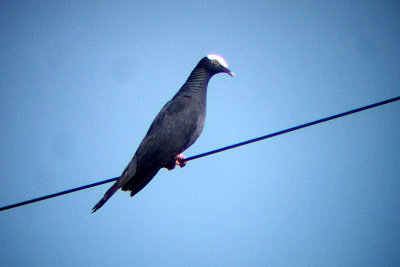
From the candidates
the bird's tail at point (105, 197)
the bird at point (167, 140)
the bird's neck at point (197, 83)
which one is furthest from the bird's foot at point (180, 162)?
the bird's neck at point (197, 83)

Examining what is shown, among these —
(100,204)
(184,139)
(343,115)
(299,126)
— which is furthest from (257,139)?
(100,204)

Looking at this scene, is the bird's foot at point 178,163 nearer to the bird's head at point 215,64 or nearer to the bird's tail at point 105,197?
the bird's tail at point 105,197

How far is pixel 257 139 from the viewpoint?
2.82 metres

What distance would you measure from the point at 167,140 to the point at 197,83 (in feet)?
4.64

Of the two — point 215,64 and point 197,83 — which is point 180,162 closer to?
point 197,83

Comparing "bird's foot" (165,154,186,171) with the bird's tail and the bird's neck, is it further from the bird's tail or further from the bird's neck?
A: the bird's neck

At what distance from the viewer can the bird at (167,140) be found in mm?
3691

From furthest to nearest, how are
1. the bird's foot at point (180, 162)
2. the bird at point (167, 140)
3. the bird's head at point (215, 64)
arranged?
1. the bird's head at point (215, 64)
2. the bird's foot at point (180, 162)
3. the bird at point (167, 140)

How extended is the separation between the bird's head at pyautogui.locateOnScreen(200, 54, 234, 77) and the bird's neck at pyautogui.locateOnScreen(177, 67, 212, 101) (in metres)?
0.11

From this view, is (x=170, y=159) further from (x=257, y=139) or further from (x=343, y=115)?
(x=343, y=115)

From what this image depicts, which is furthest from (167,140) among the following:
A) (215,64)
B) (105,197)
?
(215,64)

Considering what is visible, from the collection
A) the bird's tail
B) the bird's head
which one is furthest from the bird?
the bird's head

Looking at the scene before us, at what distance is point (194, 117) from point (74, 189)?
1.99 metres

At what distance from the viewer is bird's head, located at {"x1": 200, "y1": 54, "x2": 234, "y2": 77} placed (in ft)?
16.6
